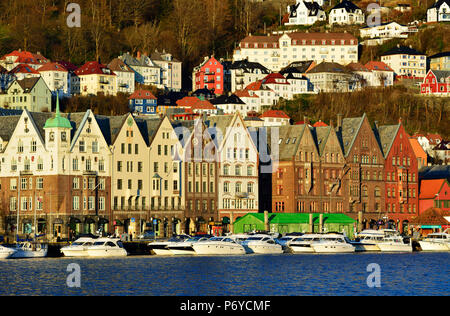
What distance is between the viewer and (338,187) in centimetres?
17675

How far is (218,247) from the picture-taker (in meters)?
129

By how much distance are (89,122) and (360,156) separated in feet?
168

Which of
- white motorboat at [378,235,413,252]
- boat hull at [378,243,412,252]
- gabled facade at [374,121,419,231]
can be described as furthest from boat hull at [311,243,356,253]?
gabled facade at [374,121,419,231]

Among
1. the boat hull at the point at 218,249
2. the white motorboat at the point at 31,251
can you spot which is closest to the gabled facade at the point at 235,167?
the boat hull at the point at 218,249

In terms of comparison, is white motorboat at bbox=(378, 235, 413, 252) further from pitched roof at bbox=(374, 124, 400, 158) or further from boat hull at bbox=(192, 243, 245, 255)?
pitched roof at bbox=(374, 124, 400, 158)

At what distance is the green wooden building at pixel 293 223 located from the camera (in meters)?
159

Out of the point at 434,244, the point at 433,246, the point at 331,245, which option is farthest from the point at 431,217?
the point at 331,245

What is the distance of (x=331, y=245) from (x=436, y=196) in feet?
186

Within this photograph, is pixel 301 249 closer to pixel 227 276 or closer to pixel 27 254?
pixel 27 254

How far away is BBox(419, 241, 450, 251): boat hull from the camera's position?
148625mm

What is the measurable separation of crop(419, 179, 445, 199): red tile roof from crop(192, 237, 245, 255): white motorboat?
67.1 meters

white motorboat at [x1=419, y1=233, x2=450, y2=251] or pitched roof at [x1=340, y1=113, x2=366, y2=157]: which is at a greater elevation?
pitched roof at [x1=340, y1=113, x2=366, y2=157]

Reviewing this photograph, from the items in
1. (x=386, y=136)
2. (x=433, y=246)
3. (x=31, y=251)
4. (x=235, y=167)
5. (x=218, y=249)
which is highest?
(x=386, y=136)
